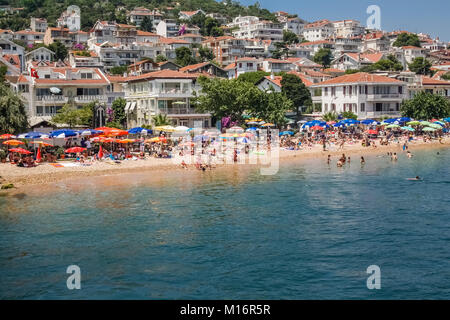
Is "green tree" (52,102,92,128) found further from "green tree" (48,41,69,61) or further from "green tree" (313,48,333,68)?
"green tree" (313,48,333,68)

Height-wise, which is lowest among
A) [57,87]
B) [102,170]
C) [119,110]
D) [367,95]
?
[102,170]

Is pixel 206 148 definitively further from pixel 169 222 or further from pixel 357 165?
pixel 169 222

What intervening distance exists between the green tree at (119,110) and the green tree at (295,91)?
77.2ft

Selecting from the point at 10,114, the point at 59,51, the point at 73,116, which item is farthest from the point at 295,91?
the point at 59,51

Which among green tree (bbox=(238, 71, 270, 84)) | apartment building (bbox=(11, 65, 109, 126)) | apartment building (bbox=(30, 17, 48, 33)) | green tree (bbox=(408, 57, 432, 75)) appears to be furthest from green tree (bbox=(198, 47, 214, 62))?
apartment building (bbox=(11, 65, 109, 126))

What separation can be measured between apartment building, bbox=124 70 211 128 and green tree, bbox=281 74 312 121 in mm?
17350

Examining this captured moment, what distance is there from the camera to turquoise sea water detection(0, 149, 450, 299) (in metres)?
18.2

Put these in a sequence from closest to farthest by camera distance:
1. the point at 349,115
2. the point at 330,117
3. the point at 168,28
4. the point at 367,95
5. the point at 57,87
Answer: the point at 57,87 < the point at 349,115 < the point at 330,117 < the point at 367,95 < the point at 168,28

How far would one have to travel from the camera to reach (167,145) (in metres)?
51.2

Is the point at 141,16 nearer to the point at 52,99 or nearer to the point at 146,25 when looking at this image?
the point at 146,25

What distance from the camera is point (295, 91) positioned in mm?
75125

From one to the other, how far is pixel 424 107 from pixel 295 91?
17.8 metres
